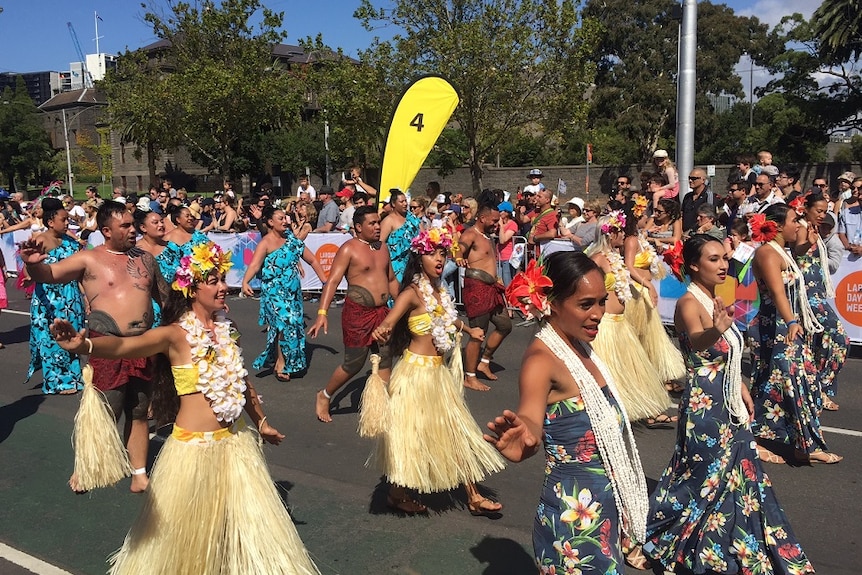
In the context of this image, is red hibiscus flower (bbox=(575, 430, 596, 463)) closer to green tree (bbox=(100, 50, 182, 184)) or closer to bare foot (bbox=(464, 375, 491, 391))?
bare foot (bbox=(464, 375, 491, 391))

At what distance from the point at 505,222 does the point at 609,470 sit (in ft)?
32.6

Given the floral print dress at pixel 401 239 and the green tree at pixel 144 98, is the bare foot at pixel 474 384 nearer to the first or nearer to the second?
the floral print dress at pixel 401 239

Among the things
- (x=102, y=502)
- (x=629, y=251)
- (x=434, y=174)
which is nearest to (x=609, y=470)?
(x=102, y=502)

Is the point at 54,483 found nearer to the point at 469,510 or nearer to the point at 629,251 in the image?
the point at 469,510

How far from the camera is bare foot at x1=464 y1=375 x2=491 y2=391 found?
801 cm

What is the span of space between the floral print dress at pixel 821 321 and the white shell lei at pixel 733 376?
2359 millimetres

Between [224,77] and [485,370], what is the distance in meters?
28.0

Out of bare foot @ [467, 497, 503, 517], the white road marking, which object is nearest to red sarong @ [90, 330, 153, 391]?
the white road marking

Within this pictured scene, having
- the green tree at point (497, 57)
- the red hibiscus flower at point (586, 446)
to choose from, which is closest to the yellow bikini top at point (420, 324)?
the red hibiscus flower at point (586, 446)

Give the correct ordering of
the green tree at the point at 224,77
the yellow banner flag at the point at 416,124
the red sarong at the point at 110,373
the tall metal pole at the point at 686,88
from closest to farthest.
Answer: the red sarong at the point at 110,373
the yellow banner flag at the point at 416,124
the tall metal pole at the point at 686,88
the green tree at the point at 224,77

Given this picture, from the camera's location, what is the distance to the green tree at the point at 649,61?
46.9 metres

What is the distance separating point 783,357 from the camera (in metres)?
5.66

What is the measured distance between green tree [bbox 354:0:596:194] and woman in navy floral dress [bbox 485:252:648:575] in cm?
2202

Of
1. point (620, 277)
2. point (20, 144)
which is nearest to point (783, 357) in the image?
point (620, 277)
